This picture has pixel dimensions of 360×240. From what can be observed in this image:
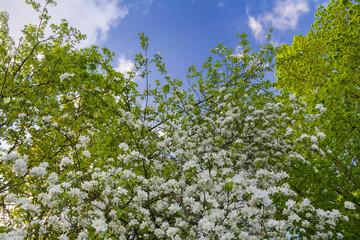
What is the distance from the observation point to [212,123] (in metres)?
7.75

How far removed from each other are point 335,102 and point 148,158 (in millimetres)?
7440

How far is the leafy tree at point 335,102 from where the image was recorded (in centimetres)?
697

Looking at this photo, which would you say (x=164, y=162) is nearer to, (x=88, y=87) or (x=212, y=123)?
(x=212, y=123)

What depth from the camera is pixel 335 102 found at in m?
8.42

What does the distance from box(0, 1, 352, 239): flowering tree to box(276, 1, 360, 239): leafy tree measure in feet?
3.00

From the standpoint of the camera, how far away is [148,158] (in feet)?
24.0

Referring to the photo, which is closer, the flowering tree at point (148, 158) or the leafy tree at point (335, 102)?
the flowering tree at point (148, 158)

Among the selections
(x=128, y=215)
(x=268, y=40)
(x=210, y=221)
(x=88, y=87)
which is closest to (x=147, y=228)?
(x=128, y=215)

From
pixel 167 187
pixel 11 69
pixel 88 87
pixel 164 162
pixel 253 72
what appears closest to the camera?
pixel 167 187

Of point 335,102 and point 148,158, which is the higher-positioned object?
point 335,102

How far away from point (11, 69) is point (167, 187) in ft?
33.8

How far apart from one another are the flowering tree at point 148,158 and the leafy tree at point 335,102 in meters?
0.91

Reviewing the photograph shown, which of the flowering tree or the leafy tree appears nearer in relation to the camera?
the flowering tree

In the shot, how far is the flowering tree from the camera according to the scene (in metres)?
4.51
